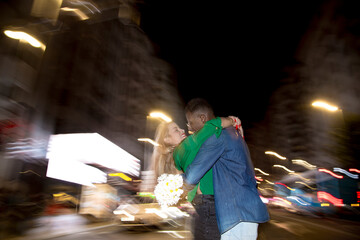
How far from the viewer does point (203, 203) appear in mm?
1833

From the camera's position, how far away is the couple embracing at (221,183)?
1.68 meters

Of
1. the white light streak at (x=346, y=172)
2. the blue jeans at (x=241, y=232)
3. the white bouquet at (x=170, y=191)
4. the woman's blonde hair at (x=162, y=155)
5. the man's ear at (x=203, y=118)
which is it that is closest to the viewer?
the blue jeans at (x=241, y=232)

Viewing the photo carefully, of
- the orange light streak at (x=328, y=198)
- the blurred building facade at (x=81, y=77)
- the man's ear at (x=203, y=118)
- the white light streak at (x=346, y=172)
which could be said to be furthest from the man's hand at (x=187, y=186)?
the white light streak at (x=346, y=172)

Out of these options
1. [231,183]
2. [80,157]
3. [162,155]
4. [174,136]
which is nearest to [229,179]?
[231,183]

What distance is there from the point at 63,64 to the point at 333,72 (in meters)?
17.3

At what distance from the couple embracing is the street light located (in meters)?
9.58

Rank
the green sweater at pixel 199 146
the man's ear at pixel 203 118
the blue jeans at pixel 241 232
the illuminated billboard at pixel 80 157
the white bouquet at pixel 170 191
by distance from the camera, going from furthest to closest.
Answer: the illuminated billboard at pixel 80 157, the man's ear at pixel 203 118, the white bouquet at pixel 170 191, the green sweater at pixel 199 146, the blue jeans at pixel 241 232

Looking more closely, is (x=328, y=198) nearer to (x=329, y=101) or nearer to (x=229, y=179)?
(x=329, y=101)

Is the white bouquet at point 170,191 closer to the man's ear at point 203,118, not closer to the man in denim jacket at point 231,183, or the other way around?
the man in denim jacket at point 231,183

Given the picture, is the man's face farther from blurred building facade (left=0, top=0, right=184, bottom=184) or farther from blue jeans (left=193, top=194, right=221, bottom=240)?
blurred building facade (left=0, top=0, right=184, bottom=184)


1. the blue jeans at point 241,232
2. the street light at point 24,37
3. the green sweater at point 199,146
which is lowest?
the blue jeans at point 241,232

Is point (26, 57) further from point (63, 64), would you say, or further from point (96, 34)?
point (96, 34)

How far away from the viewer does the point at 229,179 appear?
1.77 meters

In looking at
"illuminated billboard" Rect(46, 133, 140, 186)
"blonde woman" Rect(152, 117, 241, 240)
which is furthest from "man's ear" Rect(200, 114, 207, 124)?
"illuminated billboard" Rect(46, 133, 140, 186)
